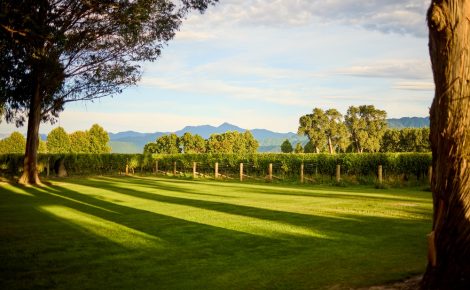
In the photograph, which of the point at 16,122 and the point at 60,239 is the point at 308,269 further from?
the point at 16,122

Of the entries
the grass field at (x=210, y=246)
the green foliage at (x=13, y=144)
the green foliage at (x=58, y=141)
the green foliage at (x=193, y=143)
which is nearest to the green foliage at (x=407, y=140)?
the green foliage at (x=193, y=143)

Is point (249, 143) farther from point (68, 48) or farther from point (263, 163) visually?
point (68, 48)

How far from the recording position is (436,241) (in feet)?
16.6

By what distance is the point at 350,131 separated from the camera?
101m

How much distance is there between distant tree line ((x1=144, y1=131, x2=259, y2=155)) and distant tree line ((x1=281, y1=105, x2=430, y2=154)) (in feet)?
72.4

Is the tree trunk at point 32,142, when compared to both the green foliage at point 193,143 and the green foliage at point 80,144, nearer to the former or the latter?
the green foliage at point 193,143

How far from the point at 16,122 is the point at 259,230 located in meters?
22.7

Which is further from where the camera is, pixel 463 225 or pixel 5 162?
pixel 5 162

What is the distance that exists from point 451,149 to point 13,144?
12496 centimetres

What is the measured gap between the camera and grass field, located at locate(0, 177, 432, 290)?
6442 millimetres

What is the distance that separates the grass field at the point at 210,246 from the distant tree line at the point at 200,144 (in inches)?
4057

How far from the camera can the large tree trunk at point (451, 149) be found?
4.88 meters

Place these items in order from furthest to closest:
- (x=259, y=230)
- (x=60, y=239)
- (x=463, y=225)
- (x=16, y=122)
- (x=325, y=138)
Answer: (x=325, y=138)
(x=16, y=122)
(x=259, y=230)
(x=60, y=239)
(x=463, y=225)

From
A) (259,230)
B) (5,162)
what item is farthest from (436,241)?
(5,162)
